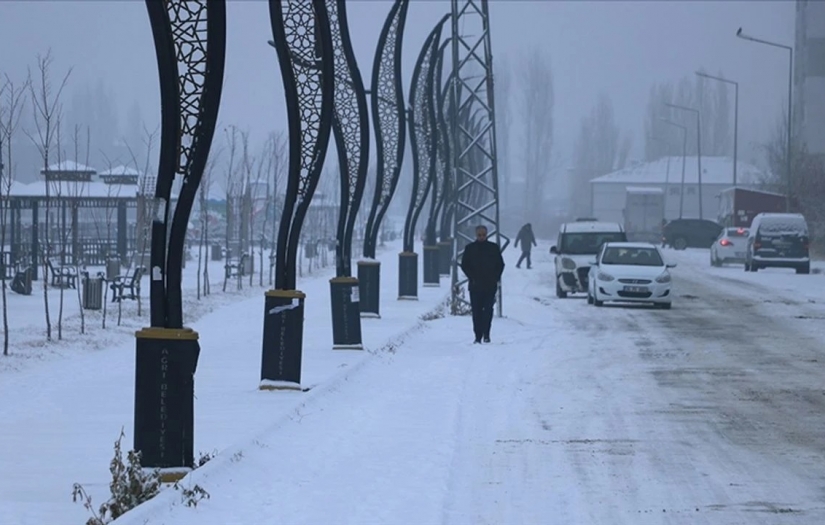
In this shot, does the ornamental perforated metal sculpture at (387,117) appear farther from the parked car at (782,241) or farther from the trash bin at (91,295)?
the parked car at (782,241)

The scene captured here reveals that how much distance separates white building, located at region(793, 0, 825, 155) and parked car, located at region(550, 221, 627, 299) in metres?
53.9

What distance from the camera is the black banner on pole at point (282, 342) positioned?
14594mm

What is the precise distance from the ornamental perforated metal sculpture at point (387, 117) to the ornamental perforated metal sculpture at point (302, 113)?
11.0 metres

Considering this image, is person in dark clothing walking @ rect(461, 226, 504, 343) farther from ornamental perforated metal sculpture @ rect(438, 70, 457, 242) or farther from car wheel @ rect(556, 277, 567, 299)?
car wheel @ rect(556, 277, 567, 299)

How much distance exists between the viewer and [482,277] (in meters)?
21.8

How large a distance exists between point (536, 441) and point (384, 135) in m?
17.8

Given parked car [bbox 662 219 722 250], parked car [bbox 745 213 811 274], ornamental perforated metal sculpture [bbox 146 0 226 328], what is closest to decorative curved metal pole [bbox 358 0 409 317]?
ornamental perforated metal sculpture [bbox 146 0 226 328]

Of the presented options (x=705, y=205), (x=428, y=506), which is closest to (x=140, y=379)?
(x=428, y=506)

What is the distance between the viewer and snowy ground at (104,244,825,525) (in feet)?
29.4

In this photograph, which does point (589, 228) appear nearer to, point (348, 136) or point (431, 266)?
point (431, 266)

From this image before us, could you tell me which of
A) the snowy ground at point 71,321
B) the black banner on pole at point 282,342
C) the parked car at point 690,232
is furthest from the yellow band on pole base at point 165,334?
the parked car at point 690,232

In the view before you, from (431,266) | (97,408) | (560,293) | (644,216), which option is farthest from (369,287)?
(644,216)

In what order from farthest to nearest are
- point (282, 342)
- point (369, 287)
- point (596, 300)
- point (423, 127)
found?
point (423, 127) < point (596, 300) < point (369, 287) < point (282, 342)

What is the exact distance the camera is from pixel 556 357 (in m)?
20.3
